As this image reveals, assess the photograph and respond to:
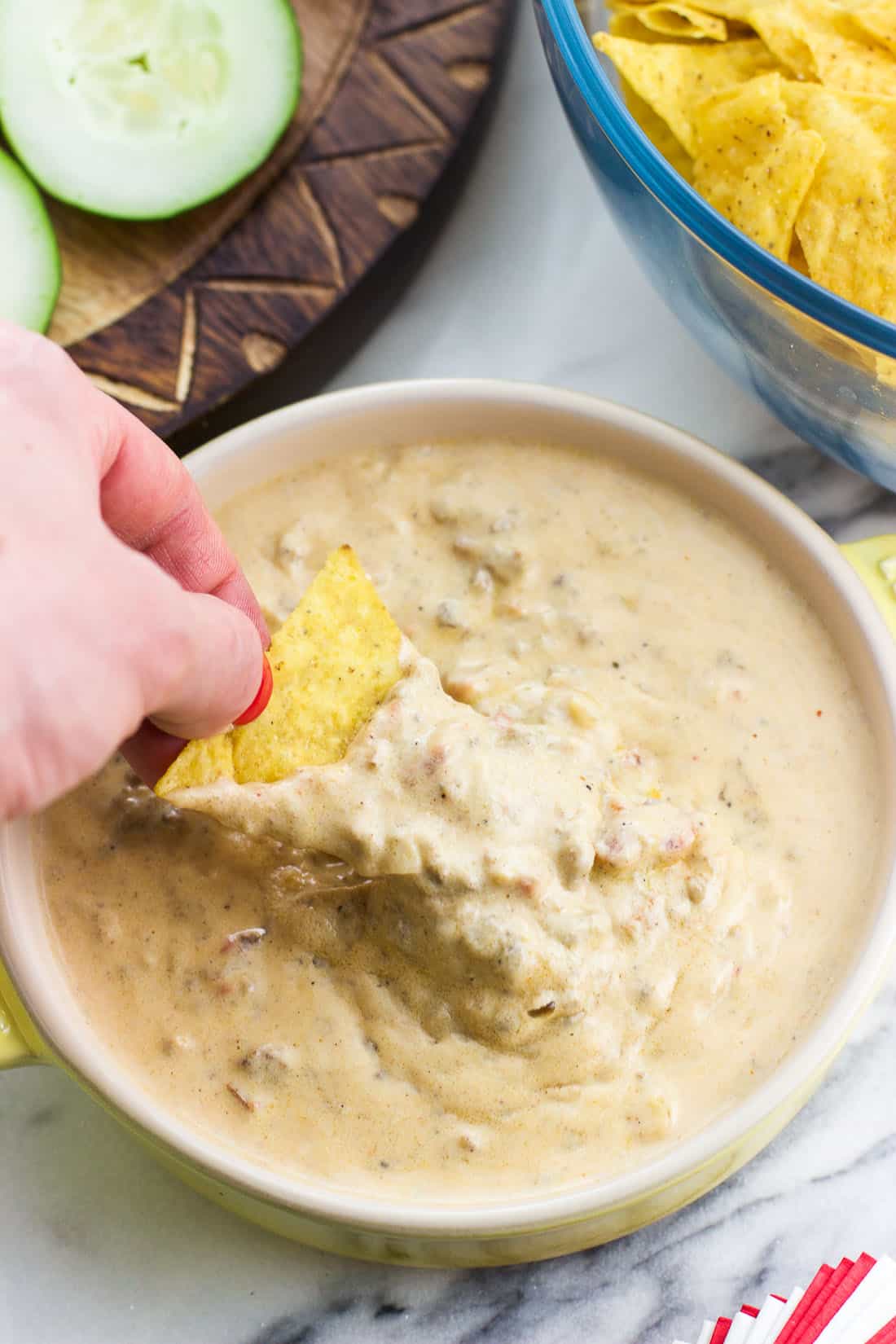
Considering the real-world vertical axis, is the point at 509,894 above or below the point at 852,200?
below

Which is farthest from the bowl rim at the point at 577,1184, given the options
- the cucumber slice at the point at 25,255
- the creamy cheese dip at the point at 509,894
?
the cucumber slice at the point at 25,255

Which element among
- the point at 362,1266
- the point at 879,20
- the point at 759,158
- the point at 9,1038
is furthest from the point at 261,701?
the point at 879,20

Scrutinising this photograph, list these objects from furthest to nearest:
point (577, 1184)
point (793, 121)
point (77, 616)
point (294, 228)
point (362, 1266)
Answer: point (294, 228) → point (793, 121) → point (362, 1266) → point (577, 1184) → point (77, 616)

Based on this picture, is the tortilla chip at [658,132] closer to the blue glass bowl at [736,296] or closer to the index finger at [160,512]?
the blue glass bowl at [736,296]

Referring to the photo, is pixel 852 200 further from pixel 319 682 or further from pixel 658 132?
pixel 319 682

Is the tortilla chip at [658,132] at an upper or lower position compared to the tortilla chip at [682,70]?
lower

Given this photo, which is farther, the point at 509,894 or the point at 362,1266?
the point at 362,1266

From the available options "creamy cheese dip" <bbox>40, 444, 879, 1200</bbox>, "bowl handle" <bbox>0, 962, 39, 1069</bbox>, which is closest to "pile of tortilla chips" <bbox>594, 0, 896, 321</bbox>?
"creamy cheese dip" <bbox>40, 444, 879, 1200</bbox>

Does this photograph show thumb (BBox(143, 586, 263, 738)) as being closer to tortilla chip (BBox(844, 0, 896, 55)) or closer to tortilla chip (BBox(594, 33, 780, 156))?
tortilla chip (BBox(594, 33, 780, 156))
